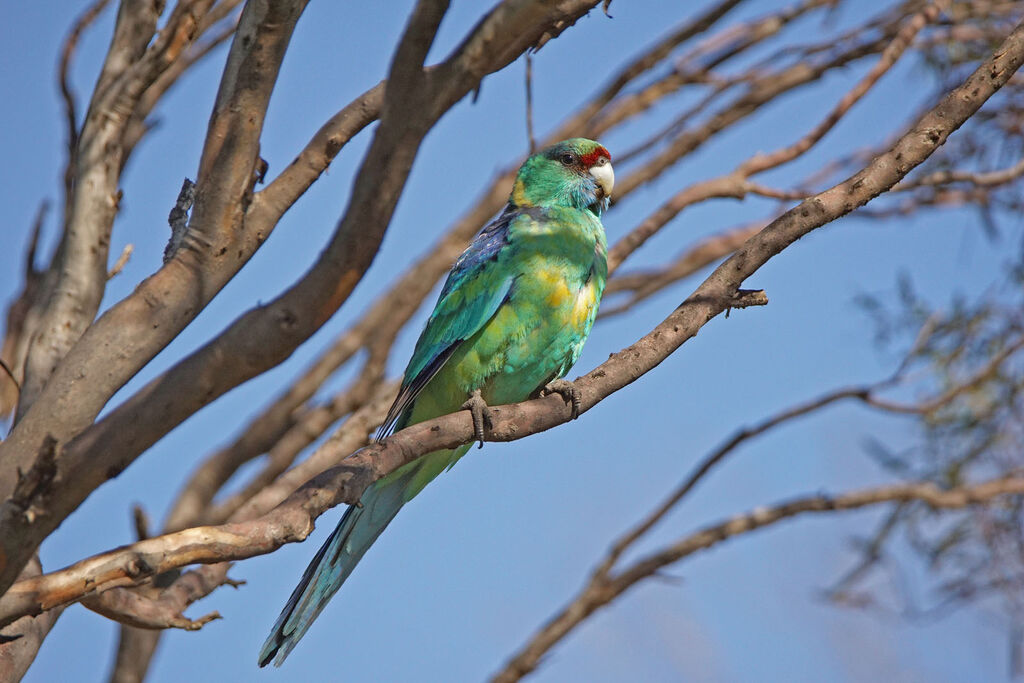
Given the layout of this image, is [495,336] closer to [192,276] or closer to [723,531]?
[192,276]

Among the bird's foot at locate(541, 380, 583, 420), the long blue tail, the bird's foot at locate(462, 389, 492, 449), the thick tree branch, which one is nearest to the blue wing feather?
the long blue tail

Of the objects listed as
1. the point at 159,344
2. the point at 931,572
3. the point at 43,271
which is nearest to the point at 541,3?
the point at 159,344

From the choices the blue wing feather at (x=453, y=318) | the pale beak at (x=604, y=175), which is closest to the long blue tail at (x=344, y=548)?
the blue wing feather at (x=453, y=318)

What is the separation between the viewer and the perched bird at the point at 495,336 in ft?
12.6

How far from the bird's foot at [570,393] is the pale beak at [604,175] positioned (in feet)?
3.93

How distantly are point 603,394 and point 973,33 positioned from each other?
13.3ft

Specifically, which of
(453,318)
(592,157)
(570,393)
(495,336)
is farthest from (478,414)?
(592,157)

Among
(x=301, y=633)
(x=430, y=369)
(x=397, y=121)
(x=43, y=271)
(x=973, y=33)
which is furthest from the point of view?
(x=973, y=33)

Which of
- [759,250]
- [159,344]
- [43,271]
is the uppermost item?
[43,271]

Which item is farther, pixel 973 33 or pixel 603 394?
pixel 973 33

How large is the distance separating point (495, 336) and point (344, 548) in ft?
3.19

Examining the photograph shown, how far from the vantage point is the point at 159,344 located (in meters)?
2.90

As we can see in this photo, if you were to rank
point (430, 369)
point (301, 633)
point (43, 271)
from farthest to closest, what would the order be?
point (43, 271) < point (430, 369) < point (301, 633)

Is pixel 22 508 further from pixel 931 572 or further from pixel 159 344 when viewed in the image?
pixel 931 572
